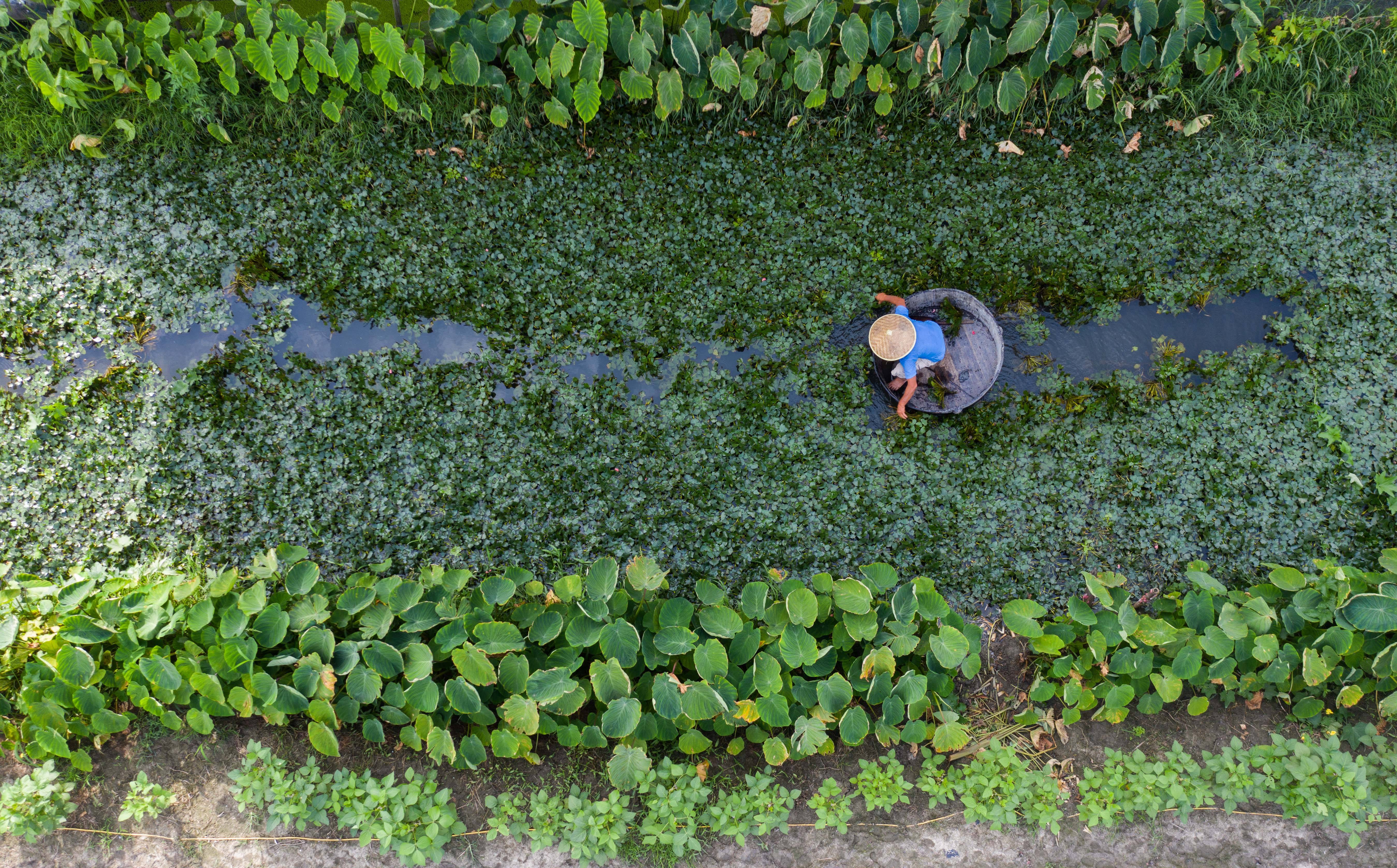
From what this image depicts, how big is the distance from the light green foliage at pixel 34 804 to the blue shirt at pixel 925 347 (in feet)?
17.8

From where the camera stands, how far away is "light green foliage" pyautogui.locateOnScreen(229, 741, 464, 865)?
3404mm

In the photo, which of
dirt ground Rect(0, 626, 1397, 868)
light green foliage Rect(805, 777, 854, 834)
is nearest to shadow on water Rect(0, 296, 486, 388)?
dirt ground Rect(0, 626, 1397, 868)

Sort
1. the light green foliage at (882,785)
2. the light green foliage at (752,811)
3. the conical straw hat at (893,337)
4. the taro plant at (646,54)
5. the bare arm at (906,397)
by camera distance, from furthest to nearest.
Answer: the bare arm at (906,397) < the taro plant at (646,54) < the conical straw hat at (893,337) < the light green foliage at (882,785) < the light green foliage at (752,811)

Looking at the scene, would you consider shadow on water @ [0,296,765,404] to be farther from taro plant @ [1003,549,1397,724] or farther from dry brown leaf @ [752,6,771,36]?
taro plant @ [1003,549,1397,724]

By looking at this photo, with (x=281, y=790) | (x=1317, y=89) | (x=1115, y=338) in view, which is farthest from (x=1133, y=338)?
(x=281, y=790)

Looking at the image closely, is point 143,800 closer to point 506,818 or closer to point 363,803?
point 363,803

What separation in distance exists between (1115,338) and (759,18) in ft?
10.9

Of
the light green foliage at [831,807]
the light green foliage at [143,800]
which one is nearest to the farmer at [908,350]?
the light green foliage at [831,807]

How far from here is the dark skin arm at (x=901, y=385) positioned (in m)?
4.21

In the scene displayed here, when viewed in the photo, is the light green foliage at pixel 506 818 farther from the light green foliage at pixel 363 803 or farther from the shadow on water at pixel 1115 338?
the shadow on water at pixel 1115 338

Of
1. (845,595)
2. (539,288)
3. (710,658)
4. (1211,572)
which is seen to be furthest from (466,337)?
(1211,572)

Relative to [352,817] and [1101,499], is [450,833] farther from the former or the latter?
[1101,499]

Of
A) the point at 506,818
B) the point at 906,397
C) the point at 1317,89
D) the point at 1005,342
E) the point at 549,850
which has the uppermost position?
the point at 1317,89

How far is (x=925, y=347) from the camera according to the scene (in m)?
4.04
